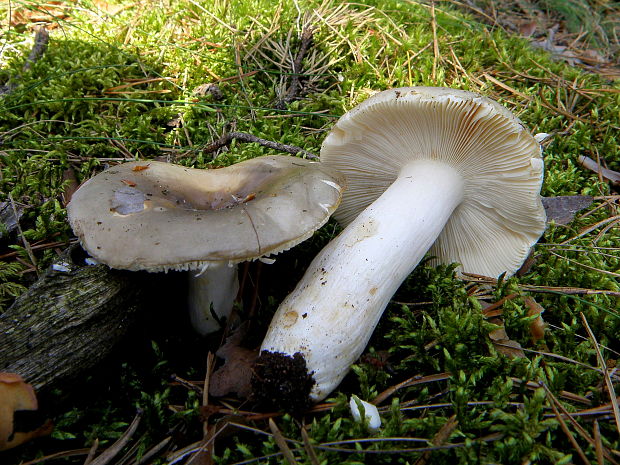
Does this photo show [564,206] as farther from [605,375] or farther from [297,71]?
[297,71]

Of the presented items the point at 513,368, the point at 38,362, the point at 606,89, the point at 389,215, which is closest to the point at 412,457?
the point at 513,368

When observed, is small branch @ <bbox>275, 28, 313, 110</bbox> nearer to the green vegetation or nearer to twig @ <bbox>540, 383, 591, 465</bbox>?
the green vegetation

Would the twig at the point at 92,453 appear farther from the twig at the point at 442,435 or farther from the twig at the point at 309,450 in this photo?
the twig at the point at 442,435

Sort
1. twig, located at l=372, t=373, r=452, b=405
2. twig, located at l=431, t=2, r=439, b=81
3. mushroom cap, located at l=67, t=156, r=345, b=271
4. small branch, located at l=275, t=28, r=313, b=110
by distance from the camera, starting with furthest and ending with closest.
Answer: twig, located at l=431, t=2, r=439, b=81 < small branch, located at l=275, t=28, r=313, b=110 < twig, located at l=372, t=373, r=452, b=405 < mushroom cap, located at l=67, t=156, r=345, b=271

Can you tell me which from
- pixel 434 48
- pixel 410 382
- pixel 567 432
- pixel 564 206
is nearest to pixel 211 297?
pixel 410 382

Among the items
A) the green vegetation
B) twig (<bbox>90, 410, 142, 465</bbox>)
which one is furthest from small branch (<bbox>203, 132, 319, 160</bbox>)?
twig (<bbox>90, 410, 142, 465</bbox>)

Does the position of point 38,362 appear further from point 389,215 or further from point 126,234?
point 389,215

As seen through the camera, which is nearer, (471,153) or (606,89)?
(471,153)
